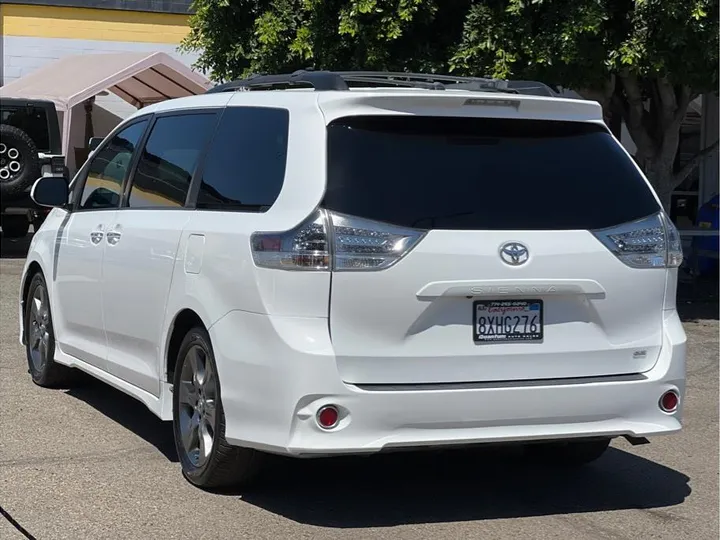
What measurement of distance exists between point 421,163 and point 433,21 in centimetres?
724

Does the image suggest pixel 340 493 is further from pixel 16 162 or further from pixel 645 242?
pixel 16 162

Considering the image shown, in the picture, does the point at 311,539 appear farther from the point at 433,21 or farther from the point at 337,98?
the point at 433,21

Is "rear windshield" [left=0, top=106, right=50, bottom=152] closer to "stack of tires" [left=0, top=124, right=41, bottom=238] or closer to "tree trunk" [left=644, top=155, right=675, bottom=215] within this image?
"stack of tires" [left=0, top=124, right=41, bottom=238]

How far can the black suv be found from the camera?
16.5 m

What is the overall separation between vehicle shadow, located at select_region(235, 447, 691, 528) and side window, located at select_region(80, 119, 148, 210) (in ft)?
6.05

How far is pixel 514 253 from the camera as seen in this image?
16.3ft

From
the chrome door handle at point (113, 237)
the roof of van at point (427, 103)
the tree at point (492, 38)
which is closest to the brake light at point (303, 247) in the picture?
the roof of van at point (427, 103)

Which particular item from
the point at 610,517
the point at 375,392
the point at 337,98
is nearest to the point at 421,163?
the point at 337,98

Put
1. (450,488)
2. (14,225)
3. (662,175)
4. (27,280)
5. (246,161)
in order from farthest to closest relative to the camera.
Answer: (14,225)
(662,175)
(27,280)
(450,488)
(246,161)

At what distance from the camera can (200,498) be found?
5.41m

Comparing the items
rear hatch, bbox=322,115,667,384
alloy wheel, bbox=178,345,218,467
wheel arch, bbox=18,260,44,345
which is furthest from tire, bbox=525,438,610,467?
wheel arch, bbox=18,260,44,345

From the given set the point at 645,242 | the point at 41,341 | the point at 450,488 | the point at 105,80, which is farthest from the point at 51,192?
the point at 105,80

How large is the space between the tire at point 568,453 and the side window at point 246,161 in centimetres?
200

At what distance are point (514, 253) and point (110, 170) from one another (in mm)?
2920
